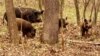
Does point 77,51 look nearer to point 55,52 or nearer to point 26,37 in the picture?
point 55,52

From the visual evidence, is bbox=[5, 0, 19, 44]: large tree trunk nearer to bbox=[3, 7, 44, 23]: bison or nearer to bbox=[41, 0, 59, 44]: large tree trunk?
bbox=[41, 0, 59, 44]: large tree trunk

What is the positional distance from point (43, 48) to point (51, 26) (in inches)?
52.4

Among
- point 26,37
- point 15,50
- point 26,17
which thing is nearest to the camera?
point 15,50

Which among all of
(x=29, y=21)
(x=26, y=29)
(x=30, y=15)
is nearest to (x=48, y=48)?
(x=26, y=29)

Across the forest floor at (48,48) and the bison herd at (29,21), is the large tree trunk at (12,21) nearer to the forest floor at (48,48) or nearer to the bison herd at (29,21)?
the forest floor at (48,48)

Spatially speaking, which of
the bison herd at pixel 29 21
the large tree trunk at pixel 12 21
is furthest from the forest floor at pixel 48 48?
the bison herd at pixel 29 21

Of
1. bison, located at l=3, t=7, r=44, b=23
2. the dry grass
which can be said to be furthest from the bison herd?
the dry grass

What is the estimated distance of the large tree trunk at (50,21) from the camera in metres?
13.6

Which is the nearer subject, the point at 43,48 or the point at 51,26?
the point at 43,48

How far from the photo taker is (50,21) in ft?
45.3

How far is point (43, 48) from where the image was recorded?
1302cm

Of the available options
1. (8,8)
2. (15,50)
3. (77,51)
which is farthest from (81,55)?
(8,8)

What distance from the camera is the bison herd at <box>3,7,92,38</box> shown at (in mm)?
15817

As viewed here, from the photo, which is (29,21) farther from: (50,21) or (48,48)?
(48,48)
